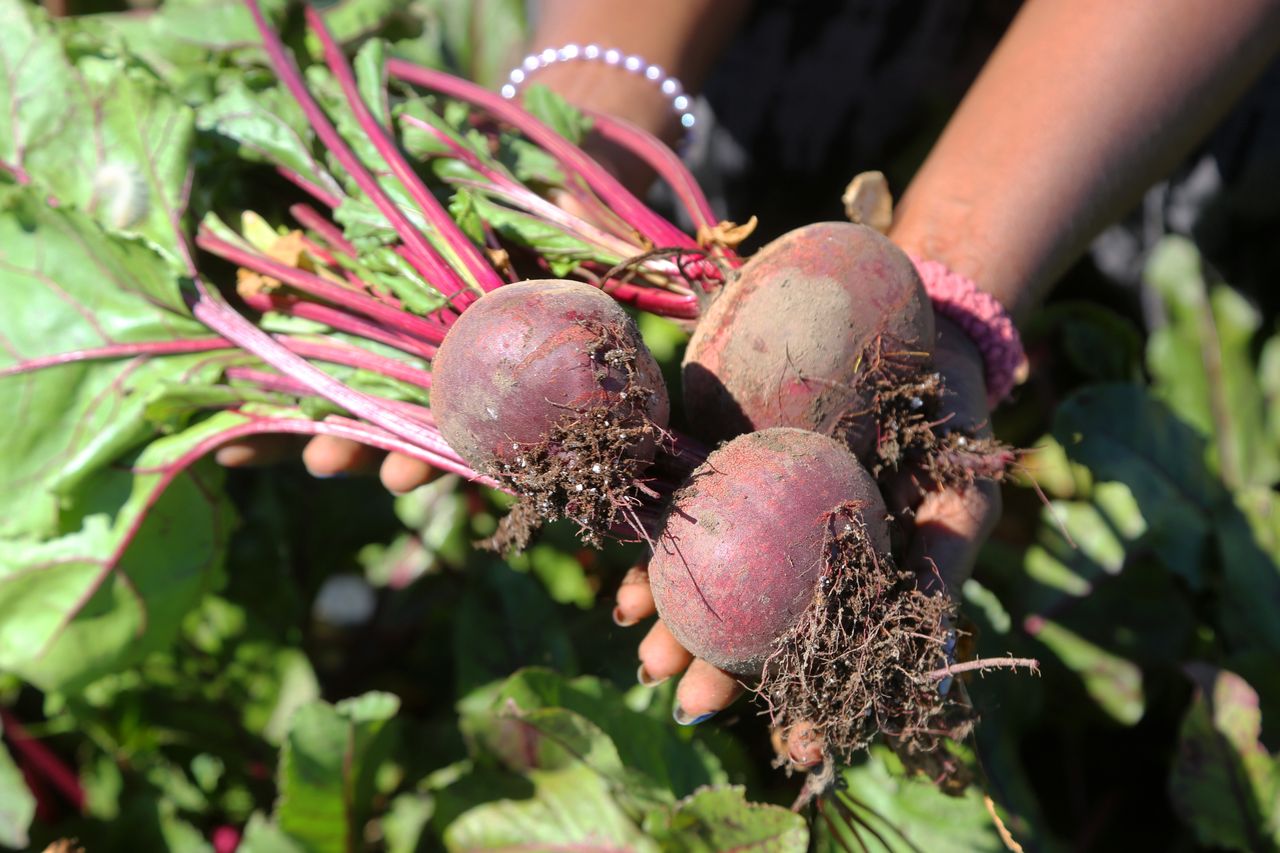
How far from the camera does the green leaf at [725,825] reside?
1.61 m

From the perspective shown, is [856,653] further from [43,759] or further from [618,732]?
[43,759]

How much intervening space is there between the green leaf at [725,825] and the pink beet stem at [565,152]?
102 cm

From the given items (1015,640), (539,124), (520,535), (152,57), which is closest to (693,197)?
(539,124)

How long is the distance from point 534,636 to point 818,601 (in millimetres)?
978

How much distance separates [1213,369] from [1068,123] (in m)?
1.28

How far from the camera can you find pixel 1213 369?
8.98 feet

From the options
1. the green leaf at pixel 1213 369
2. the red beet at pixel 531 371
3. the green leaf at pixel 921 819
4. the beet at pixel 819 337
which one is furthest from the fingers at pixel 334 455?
the green leaf at pixel 1213 369

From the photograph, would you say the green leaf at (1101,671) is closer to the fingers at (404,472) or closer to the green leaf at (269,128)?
the fingers at (404,472)

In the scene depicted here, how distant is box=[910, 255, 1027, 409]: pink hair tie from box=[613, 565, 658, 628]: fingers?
75 centimetres

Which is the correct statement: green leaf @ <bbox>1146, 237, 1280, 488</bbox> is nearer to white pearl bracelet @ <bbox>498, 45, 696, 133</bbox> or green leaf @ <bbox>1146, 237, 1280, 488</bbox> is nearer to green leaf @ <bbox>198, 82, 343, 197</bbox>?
white pearl bracelet @ <bbox>498, 45, 696, 133</bbox>

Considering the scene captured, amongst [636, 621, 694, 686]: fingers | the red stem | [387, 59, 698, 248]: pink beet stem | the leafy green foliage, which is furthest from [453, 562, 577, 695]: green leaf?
the red stem

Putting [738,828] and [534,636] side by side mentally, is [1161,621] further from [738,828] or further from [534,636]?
[534,636]

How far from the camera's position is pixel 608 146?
2.39 meters

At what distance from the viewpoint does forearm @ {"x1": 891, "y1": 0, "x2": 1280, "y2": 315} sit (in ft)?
6.01
